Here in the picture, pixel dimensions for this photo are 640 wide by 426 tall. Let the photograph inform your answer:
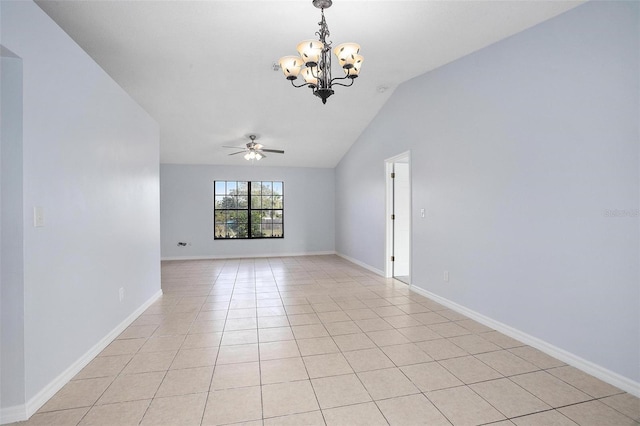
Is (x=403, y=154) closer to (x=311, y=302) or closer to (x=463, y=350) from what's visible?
(x=311, y=302)

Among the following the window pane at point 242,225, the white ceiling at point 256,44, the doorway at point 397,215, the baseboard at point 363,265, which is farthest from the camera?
the window pane at point 242,225

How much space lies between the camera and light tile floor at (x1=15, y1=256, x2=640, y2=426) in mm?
1855

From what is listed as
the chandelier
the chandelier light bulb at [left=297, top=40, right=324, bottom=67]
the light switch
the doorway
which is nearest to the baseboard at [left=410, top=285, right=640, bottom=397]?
the doorway

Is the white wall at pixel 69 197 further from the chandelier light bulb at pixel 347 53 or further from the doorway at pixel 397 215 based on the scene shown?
the doorway at pixel 397 215

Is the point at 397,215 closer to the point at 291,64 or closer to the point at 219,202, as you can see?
the point at 291,64

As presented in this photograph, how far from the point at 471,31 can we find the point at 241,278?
15.8 feet

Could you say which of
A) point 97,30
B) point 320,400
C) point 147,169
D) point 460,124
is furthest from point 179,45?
point 320,400

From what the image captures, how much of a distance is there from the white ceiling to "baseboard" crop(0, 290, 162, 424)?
9.27 ft

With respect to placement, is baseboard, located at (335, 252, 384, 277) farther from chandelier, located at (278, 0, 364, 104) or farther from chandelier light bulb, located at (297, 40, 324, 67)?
chandelier light bulb, located at (297, 40, 324, 67)

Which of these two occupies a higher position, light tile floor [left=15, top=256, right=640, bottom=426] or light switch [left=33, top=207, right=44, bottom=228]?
light switch [left=33, top=207, right=44, bottom=228]

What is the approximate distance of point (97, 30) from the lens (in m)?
2.91

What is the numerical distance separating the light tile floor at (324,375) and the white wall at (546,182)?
0.35m

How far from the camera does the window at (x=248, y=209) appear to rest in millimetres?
7914

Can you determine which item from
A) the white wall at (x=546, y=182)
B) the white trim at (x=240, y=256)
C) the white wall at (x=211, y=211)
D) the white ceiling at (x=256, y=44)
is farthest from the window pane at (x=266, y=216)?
the white wall at (x=546, y=182)
